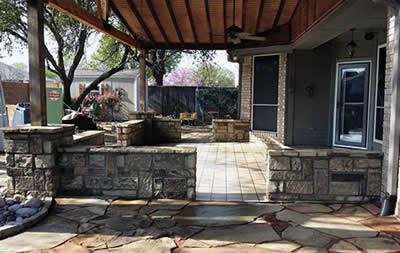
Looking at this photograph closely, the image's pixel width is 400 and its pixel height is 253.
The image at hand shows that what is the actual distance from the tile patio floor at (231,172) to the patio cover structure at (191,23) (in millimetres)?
1550

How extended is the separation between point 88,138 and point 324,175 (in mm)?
3124

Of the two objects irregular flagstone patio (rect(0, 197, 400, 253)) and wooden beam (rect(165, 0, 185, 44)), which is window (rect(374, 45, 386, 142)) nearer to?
irregular flagstone patio (rect(0, 197, 400, 253))

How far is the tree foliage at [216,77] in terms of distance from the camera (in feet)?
89.6

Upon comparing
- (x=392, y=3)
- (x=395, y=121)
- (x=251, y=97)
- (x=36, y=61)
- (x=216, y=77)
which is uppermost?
(x=216, y=77)

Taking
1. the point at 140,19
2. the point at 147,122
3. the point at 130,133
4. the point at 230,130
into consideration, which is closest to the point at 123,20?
the point at 140,19

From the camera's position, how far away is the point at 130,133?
6.73m

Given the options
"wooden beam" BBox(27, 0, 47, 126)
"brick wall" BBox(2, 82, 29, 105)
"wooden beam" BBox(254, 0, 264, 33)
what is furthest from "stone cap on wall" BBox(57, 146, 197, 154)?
"brick wall" BBox(2, 82, 29, 105)

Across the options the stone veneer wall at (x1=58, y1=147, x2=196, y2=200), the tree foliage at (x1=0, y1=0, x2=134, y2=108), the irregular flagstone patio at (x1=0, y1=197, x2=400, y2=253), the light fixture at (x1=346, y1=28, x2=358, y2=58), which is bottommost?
the irregular flagstone patio at (x1=0, y1=197, x2=400, y2=253)

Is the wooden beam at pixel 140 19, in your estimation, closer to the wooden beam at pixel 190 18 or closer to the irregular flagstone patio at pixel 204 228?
the wooden beam at pixel 190 18

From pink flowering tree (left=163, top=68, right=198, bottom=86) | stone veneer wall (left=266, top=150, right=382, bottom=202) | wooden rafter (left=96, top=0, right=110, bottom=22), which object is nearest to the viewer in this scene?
stone veneer wall (left=266, top=150, right=382, bottom=202)

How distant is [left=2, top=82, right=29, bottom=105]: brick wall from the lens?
1550 cm

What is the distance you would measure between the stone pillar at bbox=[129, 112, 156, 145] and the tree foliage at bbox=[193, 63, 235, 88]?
59.2 ft

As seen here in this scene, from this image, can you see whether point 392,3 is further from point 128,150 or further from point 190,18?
point 190,18

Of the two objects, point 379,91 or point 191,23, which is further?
point 191,23
